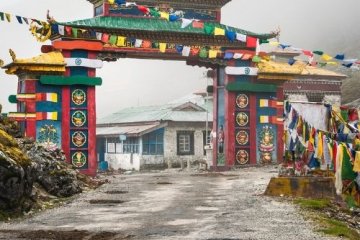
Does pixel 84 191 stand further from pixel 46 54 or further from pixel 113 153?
pixel 113 153

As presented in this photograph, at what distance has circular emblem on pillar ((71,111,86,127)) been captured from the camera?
92.6ft

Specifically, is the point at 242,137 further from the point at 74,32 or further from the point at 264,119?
the point at 74,32

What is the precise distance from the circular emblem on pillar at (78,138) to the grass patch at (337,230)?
1708 centimetres

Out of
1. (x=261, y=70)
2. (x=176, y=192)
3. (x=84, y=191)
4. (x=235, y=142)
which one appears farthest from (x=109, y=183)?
(x=261, y=70)

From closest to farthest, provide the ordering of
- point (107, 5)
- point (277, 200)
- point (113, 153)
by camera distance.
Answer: point (277, 200)
point (107, 5)
point (113, 153)

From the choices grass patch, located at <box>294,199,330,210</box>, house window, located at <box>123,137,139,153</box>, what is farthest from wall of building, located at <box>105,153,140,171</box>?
grass patch, located at <box>294,199,330,210</box>

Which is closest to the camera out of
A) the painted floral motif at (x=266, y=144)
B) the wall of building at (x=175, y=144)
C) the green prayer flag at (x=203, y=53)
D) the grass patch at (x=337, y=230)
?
the grass patch at (x=337, y=230)

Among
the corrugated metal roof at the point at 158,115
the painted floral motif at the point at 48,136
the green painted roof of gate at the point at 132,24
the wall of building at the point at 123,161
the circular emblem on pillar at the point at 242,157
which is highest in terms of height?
the green painted roof of gate at the point at 132,24

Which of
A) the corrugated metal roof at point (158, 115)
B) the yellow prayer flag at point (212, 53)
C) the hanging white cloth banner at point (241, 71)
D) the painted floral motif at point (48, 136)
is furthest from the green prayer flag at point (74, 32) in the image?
the corrugated metal roof at point (158, 115)

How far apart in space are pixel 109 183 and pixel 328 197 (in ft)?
36.1

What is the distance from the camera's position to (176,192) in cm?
2073

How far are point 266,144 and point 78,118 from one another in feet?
36.2

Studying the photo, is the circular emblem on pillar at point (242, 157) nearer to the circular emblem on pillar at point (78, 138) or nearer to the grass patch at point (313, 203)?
the circular emblem on pillar at point (78, 138)

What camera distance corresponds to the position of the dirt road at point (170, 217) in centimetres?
1188
